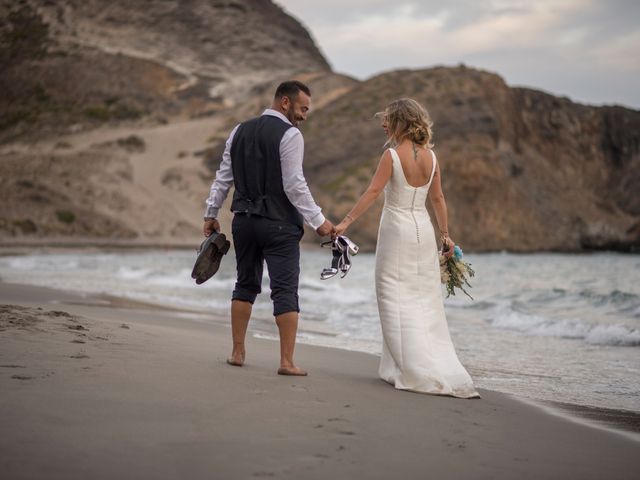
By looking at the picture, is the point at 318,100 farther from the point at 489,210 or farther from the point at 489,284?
the point at 489,284

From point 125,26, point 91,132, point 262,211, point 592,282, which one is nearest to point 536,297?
point 592,282

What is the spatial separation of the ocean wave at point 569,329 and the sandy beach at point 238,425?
4.80 m

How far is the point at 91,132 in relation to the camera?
2443 inches

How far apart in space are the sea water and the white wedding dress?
861 mm

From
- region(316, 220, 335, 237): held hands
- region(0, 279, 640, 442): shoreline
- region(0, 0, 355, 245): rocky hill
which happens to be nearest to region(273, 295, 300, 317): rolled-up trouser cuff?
region(316, 220, 335, 237): held hands

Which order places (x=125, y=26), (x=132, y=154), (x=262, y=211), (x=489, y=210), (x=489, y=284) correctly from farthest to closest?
(x=125, y=26), (x=132, y=154), (x=489, y=210), (x=489, y=284), (x=262, y=211)

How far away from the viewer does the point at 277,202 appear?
539cm

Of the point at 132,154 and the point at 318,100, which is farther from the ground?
the point at 318,100

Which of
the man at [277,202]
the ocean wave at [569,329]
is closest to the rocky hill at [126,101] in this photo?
the ocean wave at [569,329]

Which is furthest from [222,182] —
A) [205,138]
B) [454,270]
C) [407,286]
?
[205,138]

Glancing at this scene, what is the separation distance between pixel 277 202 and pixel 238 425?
77.0 inches

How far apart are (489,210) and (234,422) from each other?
4980 centimetres

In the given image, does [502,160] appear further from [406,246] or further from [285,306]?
[285,306]

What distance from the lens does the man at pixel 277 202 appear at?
5348mm
